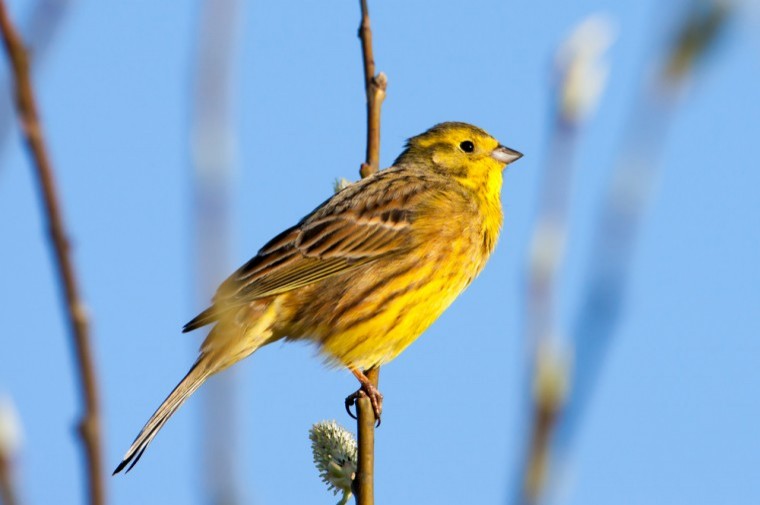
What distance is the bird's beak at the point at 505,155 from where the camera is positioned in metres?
7.60

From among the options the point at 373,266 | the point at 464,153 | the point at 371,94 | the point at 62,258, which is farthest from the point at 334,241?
the point at 62,258

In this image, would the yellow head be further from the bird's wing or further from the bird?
the bird's wing

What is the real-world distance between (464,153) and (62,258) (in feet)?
21.8

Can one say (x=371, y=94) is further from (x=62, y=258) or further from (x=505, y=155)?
(x=62, y=258)

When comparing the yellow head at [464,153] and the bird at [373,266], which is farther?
the yellow head at [464,153]

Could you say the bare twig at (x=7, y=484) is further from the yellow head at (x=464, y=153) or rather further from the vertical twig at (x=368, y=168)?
the yellow head at (x=464, y=153)

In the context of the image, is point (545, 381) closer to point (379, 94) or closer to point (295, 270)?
point (379, 94)

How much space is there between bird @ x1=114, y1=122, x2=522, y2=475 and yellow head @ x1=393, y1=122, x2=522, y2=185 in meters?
0.01

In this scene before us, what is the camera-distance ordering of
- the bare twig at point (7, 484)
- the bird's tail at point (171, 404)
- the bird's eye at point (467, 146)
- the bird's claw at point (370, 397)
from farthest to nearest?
the bird's eye at point (467, 146) → the bird's claw at point (370, 397) → the bird's tail at point (171, 404) → the bare twig at point (7, 484)

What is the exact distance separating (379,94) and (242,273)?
1.71m

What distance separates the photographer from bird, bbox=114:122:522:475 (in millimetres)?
6434

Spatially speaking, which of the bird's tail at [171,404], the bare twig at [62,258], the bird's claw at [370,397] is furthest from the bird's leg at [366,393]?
the bare twig at [62,258]

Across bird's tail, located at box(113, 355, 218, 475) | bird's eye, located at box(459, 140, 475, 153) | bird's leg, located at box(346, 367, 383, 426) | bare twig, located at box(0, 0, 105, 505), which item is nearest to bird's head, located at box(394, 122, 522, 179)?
bird's eye, located at box(459, 140, 475, 153)

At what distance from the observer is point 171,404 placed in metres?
5.41
